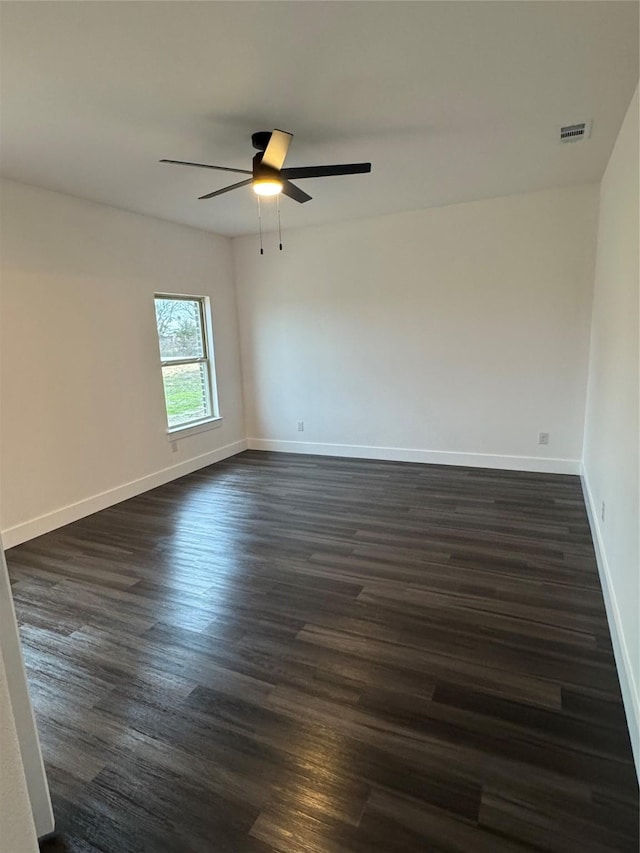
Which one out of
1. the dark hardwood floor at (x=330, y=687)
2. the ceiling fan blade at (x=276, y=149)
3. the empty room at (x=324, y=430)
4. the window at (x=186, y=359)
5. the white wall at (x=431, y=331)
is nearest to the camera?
the dark hardwood floor at (x=330, y=687)

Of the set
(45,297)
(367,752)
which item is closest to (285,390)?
(45,297)

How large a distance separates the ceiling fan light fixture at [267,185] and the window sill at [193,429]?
2.95m

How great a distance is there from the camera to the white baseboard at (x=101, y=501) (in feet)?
12.1

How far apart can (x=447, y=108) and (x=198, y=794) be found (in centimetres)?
337

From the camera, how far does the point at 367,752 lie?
66.7 inches

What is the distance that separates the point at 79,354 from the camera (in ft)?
13.3

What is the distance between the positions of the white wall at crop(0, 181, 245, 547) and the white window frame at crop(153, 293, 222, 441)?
123 millimetres

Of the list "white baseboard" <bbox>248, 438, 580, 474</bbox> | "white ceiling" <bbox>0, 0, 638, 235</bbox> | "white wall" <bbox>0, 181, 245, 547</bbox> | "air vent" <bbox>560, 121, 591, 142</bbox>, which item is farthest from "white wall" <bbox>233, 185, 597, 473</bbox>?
"air vent" <bbox>560, 121, 591, 142</bbox>

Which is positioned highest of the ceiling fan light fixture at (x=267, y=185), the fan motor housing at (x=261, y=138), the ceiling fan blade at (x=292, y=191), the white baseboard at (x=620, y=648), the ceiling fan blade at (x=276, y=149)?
the fan motor housing at (x=261, y=138)

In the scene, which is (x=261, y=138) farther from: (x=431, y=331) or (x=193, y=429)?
(x=193, y=429)

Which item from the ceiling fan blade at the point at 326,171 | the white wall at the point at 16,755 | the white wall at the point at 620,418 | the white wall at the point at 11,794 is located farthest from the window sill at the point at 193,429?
the white wall at the point at 11,794

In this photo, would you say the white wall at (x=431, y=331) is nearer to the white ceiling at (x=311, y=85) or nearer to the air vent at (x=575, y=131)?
the white ceiling at (x=311, y=85)

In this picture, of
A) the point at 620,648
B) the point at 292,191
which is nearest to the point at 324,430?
the point at 292,191

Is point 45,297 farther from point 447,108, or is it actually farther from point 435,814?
point 435,814
